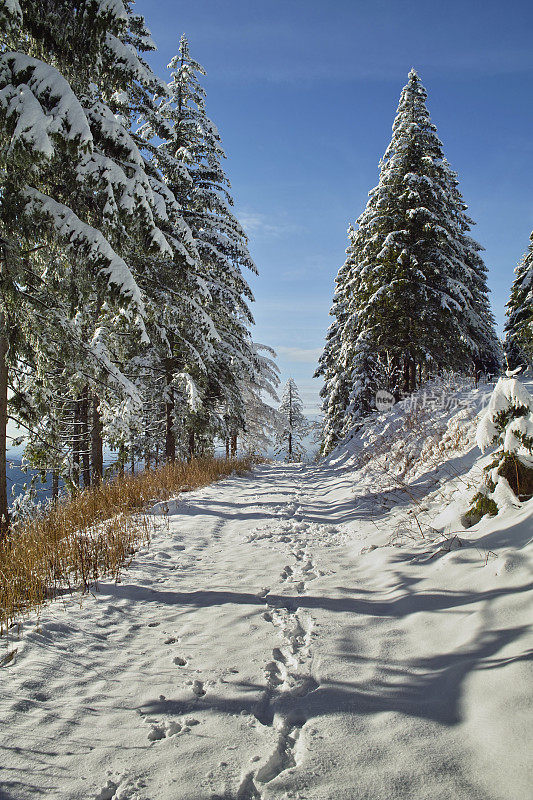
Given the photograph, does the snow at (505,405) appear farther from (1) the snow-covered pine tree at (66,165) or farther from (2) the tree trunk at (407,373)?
(2) the tree trunk at (407,373)

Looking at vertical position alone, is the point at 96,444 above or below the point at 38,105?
below

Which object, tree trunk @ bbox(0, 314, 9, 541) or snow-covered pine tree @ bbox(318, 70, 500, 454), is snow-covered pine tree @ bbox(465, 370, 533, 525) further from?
snow-covered pine tree @ bbox(318, 70, 500, 454)

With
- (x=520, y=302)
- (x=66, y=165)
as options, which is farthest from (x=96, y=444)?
(x=520, y=302)

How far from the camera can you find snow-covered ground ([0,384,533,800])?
6.07 ft

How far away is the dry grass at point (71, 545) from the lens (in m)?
3.70

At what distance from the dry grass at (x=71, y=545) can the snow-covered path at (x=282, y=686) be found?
0.98ft

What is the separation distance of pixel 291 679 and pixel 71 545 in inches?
128

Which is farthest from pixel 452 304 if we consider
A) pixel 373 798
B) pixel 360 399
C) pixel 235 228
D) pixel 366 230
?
pixel 373 798

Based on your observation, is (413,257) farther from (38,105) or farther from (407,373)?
(38,105)

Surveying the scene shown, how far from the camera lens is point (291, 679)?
2656 millimetres

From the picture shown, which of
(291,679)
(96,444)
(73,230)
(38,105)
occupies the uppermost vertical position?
(38,105)

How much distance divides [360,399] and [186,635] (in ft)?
55.7

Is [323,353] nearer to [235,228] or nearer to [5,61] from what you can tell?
[235,228]

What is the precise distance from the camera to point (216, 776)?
189cm
